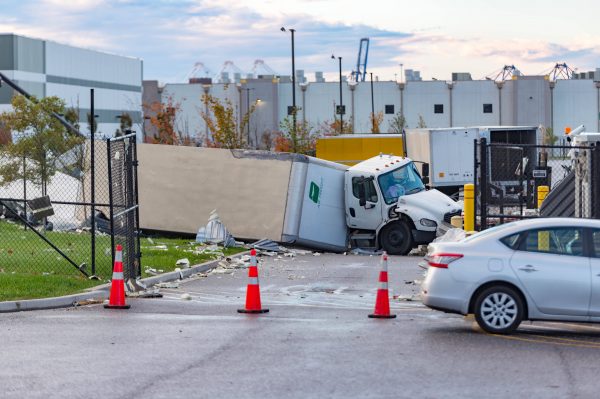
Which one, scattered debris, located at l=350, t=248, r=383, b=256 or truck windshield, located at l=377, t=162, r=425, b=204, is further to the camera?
truck windshield, located at l=377, t=162, r=425, b=204

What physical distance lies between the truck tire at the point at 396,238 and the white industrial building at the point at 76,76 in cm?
5933

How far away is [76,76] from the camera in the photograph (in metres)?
106

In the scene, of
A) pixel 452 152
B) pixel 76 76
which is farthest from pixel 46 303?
pixel 76 76

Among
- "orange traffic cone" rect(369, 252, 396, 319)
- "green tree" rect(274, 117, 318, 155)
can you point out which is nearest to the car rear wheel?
"orange traffic cone" rect(369, 252, 396, 319)

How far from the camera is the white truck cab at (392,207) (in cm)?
3122

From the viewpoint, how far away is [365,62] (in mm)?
147250

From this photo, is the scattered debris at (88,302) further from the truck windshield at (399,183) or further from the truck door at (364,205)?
the truck windshield at (399,183)

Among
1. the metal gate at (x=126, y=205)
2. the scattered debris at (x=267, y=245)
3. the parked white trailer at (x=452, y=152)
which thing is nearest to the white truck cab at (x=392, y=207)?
the scattered debris at (x=267, y=245)

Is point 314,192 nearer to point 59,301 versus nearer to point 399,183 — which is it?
point 399,183

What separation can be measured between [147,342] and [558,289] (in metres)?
5.10

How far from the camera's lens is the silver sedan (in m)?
14.0

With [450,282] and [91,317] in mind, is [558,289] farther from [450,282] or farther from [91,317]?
[91,317]

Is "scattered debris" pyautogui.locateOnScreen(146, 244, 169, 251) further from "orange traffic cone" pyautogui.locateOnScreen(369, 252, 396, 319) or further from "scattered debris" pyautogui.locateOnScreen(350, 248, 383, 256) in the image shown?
"orange traffic cone" pyautogui.locateOnScreen(369, 252, 396, 319)

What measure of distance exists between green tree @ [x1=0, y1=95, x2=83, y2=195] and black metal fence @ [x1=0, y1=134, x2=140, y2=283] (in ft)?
0.45
